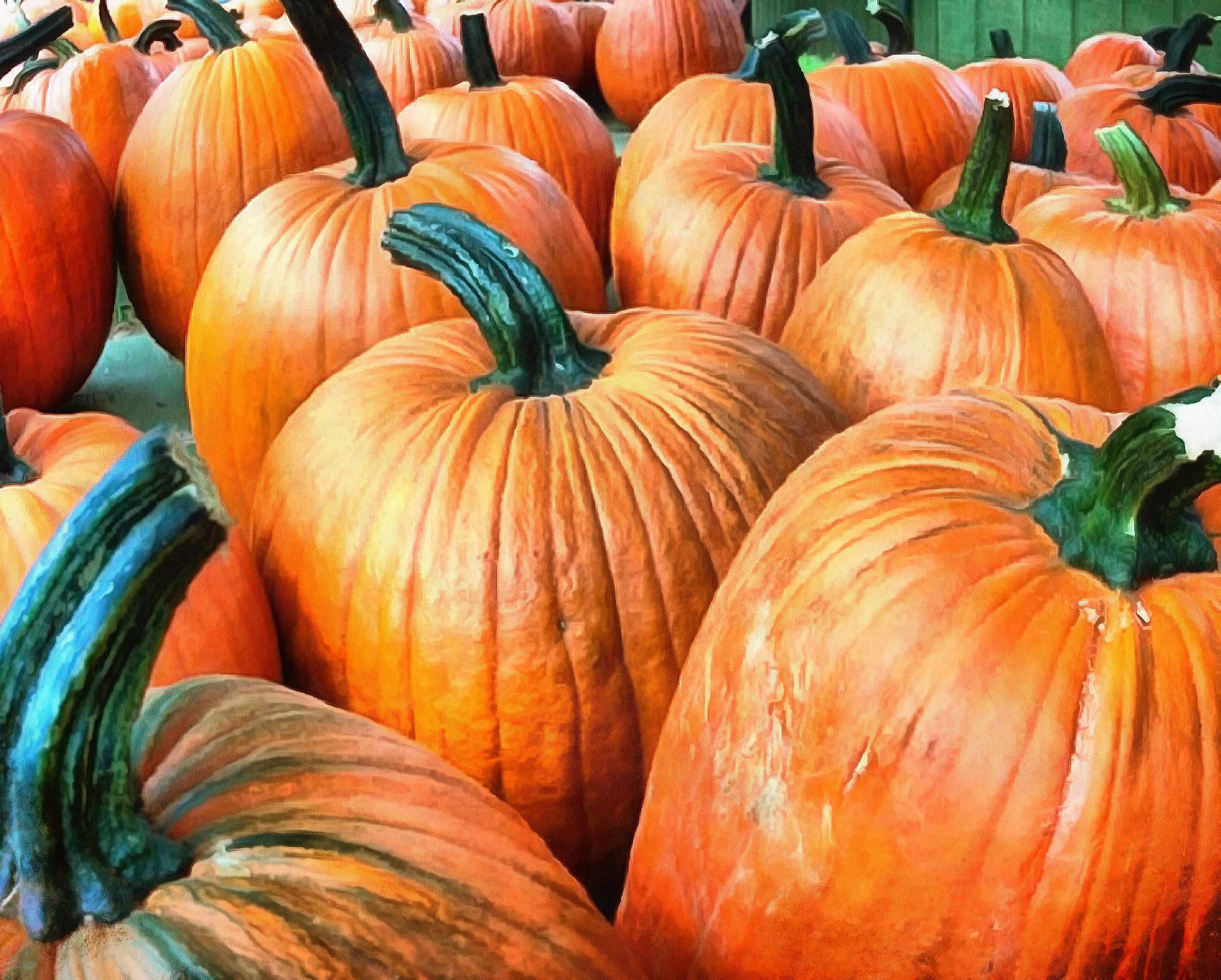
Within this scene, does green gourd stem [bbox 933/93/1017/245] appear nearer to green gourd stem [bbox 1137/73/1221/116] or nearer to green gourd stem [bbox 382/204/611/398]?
green gourd stem [bbox 382/204/611/398]

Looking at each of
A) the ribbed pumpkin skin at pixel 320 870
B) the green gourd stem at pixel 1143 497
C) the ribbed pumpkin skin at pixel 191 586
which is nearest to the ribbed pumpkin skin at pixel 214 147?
the ribbed pumpkin skin at pixel 191 586

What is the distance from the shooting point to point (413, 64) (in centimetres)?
308

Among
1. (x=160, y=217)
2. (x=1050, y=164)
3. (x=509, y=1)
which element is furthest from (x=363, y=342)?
(x=509, y=1)

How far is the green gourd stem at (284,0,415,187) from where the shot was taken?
156cm

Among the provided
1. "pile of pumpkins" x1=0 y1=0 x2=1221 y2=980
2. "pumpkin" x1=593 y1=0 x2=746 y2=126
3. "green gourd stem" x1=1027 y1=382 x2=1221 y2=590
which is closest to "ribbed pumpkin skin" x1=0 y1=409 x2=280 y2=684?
"pile of pumpkins" x1=0 y1=0 x2=1221 y2=980

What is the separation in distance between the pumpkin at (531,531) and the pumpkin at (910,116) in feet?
4.45

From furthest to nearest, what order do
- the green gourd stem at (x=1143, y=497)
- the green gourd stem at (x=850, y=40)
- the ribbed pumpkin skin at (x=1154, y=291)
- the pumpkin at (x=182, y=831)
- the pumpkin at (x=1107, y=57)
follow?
the pumpkin at (x=1107, y=57) → the green gourd stem at (x=850, y=40) → the ribbed pumpkin skin at (x=1154, y=291) → the green gourd stem at (x=1143, y=497) → the pumpkin at (x=182, y=831)

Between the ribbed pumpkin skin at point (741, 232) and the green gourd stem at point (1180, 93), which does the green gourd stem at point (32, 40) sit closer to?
the ribbed pumpkin skin at point (741, 232)

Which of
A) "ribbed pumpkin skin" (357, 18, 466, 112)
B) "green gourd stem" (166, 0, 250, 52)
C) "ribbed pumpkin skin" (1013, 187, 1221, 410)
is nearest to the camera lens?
"ribbed pumpkin skin" (1013, 187, 1221, 410)

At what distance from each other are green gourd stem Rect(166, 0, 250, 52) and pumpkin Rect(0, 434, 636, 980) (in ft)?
5.83

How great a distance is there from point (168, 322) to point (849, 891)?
180cm

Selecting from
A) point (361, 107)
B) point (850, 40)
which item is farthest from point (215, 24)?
Answer: point (850, 40)

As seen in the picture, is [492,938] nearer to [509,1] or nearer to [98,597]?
[98,597]

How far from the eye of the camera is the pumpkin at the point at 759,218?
168 cm
